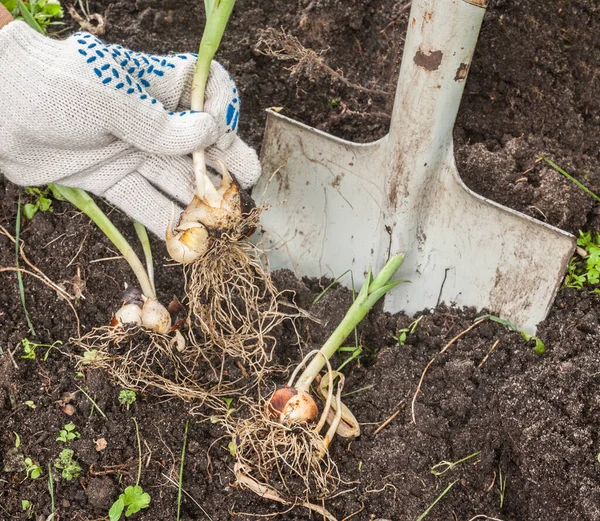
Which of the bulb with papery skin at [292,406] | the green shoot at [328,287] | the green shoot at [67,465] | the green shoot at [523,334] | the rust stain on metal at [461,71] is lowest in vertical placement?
the green shoot at [67,465]

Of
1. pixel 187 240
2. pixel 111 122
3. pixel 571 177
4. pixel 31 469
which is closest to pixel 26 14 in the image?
pixel 111 122

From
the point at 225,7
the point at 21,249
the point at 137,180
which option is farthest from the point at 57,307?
the point at 225,7

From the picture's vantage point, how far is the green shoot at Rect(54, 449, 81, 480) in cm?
141

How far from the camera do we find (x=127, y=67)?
1.53 metres

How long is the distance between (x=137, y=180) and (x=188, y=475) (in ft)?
2.26

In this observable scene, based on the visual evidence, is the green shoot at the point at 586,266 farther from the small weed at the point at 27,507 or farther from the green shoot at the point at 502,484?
the small weed at the point at 27,507

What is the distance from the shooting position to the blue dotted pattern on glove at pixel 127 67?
1.46 meters

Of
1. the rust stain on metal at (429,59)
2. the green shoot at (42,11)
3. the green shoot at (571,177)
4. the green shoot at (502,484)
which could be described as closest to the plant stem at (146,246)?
the green shoot at (42,11)

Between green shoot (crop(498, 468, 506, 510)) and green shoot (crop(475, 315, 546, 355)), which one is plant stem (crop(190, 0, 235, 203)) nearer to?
green shoot (crop(475, 315, 546, 355))

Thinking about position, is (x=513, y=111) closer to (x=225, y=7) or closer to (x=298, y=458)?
(x=225, y=7)

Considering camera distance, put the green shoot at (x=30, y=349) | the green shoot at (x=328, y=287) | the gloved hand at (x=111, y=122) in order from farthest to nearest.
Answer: the green shoot at (x=328, y=287)
the green shoot at (x=30, y=349)
the gloved hand at (x=111, y=122)

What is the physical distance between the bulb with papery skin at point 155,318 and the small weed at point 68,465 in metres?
0.32

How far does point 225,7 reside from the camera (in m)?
1.48

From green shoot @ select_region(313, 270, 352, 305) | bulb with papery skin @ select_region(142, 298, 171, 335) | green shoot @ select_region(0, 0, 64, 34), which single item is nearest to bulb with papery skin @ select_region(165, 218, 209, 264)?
bulb with papery skin @ select_region(142, 298, 171, 335)
